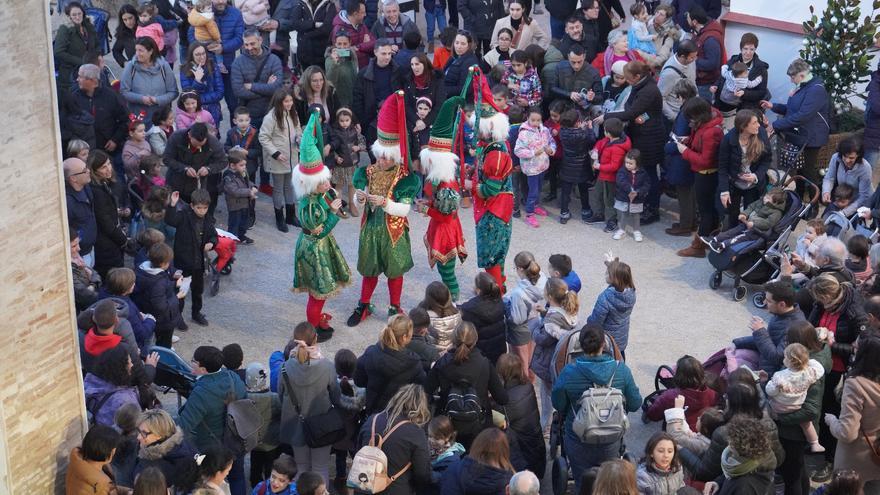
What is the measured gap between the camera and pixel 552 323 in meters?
9.46

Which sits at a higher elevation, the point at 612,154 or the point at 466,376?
the point at 612,154

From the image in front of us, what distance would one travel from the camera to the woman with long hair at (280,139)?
513 inches

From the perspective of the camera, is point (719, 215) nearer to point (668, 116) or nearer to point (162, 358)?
point (668, 116)

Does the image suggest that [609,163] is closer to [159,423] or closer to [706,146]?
[706,146]

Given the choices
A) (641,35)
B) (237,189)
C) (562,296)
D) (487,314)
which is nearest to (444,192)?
(487,314)

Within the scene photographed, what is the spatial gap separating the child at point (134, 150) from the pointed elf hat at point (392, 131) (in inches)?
113

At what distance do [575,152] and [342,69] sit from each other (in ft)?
10.0

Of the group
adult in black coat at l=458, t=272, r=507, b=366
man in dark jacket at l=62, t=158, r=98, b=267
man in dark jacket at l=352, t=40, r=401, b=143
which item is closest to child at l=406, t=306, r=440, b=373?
adult in black coat at l=458, t=272, r=507, b=366

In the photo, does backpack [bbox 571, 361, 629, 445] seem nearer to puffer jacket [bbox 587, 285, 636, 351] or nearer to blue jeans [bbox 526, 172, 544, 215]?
puffer jacket [bbox 587, 285, 636, 351]

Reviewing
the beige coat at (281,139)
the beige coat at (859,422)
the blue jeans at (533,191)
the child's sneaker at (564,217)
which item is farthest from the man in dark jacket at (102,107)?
the beige coat at (859,422)

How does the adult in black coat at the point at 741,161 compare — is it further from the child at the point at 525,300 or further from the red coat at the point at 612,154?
the child at the point at 525,300

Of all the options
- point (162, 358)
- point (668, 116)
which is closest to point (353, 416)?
point (162, 358)

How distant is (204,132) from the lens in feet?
40.3

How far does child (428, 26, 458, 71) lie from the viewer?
1523 cm
